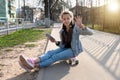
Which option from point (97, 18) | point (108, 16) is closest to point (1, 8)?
point (97, 18)

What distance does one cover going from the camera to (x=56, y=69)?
246 inches

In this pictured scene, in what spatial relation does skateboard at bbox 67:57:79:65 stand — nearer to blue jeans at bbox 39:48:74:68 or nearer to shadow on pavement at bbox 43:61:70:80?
shadow on pavement at bbox 43:61:70:80

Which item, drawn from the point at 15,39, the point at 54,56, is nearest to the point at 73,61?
the point at 54,56

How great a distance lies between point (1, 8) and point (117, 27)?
5490 centimetres

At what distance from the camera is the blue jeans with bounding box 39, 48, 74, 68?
614 centimetres

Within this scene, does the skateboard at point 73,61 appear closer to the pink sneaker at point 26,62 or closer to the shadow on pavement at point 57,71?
the shadow on pavement at point 57,71

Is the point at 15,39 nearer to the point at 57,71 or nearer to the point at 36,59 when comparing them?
the point at 36,59

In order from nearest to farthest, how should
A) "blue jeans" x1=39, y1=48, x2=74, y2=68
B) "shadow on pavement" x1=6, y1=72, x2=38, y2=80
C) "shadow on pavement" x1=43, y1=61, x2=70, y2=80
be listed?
"shadow on pavement" x1=6, y1=72, x2=38, y2=80
"shadow on pavement" x1=43, y1=61, x2=70, y2=80
"blue jeans" x1=39, y1=48, x2=74, y2=68

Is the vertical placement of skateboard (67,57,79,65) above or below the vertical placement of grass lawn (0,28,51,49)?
above

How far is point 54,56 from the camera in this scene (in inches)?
247

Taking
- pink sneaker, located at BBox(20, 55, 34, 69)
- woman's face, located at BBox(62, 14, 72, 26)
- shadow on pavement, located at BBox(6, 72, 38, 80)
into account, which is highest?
woman's face, located at BBox(62, 14, 72, 26)

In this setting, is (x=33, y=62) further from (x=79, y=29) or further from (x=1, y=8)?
(x=1, y=8)

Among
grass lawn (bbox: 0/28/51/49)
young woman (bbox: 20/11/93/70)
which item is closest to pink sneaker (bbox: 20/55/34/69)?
young woman (bbox: 20/11/93/70)

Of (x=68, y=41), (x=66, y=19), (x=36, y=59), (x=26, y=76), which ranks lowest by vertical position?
(x=26, y=76)
